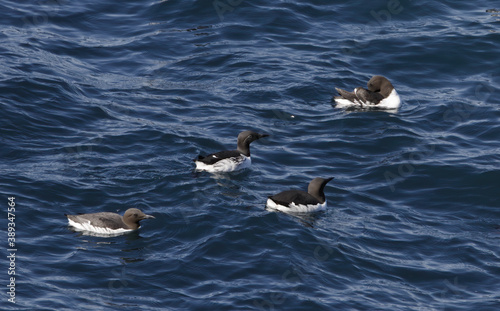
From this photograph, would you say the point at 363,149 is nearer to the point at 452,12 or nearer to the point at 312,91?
the point at 312,91

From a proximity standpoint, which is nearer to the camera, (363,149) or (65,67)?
(363,149)

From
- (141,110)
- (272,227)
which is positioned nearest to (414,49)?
(141,110)

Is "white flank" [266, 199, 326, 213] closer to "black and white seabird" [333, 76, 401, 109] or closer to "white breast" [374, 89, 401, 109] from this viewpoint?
"black and white seabird" [333, 76, 401, 109]

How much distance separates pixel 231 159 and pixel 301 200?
2576mm

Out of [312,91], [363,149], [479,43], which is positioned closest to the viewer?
[363,149]

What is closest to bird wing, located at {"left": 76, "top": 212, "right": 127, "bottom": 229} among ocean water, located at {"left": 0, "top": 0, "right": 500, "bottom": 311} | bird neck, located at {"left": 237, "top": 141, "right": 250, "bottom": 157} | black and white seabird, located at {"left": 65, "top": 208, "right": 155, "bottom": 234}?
black and white seabird, located at {"left": 65, "top": 208, "right": 155, "bottom": 234}

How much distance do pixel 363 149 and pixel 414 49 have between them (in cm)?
672

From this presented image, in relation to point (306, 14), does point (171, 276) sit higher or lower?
lower

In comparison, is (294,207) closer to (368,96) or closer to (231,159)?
(231,159)

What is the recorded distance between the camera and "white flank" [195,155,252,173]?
60.5 feet

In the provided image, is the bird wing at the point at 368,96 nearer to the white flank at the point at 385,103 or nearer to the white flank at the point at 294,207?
the white flank at the point at 385,103

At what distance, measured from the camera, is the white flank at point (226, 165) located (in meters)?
18.5

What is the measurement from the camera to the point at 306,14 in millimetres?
28469

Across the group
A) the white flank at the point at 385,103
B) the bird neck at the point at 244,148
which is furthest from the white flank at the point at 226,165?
the white flank at the point at 385,103
